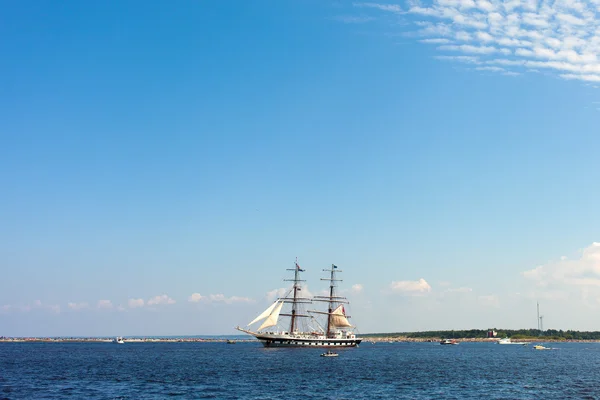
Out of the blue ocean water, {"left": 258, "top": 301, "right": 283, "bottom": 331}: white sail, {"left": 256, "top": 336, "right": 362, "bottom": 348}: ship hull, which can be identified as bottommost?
the blue ocean water

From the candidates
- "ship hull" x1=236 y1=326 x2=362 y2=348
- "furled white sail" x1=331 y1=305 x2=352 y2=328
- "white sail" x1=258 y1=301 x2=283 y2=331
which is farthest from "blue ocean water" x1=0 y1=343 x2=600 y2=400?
"furled white sail" x1=331 y1=305 x2=352 y2=328

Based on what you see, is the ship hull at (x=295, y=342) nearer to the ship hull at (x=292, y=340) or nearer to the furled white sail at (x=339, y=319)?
the ship hull at (x=292, y=340)

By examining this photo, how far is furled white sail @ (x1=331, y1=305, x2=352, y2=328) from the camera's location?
164250mm

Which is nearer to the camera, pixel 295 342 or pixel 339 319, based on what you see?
pixel 295 342

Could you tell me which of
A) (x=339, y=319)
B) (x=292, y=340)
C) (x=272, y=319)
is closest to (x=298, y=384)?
(x=292, y=340)

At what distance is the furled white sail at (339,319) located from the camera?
6467 inches

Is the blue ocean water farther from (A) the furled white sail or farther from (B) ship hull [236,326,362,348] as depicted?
(A) the furled white sail

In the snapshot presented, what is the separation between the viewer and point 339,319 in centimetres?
16462

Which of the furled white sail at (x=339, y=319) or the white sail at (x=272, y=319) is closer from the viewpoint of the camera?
the white sail at (x=272, y=319)

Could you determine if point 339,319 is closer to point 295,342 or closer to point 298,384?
point 295,342

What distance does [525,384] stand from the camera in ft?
222

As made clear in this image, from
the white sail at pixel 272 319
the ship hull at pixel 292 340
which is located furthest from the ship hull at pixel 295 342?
the white sail at pixel 272 319

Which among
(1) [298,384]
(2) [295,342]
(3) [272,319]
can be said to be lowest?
(1) [298,384]

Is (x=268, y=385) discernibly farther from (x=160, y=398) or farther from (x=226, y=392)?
(x=160, y=398)
